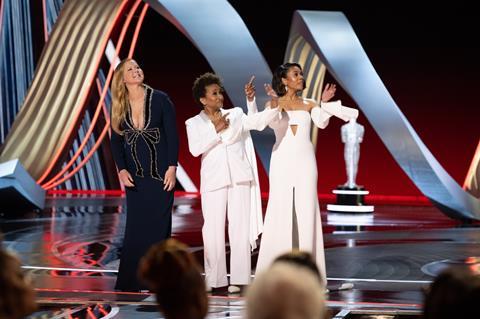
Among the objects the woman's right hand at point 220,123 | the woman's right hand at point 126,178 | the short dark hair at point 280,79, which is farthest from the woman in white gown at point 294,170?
the woman's right hand at point 126,178

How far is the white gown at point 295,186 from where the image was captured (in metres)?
4.81

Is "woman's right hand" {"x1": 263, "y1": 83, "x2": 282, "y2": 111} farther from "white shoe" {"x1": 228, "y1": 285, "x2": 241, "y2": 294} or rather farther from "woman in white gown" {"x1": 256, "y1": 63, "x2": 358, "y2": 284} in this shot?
"white shoe" {"x1": 228, "y1": 285, "x2": 241, "y2": 294}

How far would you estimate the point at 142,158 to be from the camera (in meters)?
4.94

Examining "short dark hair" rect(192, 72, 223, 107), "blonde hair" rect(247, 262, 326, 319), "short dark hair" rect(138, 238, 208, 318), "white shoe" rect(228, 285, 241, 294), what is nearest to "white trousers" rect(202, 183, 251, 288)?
"white shoe" rect(228, 285, 241, 294)

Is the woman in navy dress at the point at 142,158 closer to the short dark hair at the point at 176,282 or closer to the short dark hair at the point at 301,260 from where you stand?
the short dark hair at the point at 176,282

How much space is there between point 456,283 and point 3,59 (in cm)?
1231

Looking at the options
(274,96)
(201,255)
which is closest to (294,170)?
(274,96)

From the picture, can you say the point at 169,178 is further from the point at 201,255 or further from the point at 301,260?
the point at 301,260

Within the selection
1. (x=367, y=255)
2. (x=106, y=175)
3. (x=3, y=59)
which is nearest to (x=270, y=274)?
(x=367, y=255)

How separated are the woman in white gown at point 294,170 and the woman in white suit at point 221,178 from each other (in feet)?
0.66

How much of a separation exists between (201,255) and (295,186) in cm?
188

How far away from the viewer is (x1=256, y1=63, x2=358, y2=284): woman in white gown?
4.81 m

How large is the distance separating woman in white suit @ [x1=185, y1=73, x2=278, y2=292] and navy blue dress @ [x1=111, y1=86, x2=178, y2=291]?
0.15m

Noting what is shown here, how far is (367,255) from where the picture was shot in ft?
21.5
